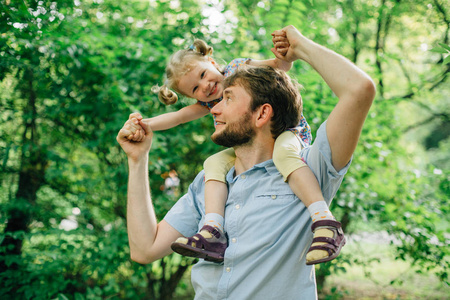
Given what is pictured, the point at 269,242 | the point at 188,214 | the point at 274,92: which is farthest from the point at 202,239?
the point at 274,92

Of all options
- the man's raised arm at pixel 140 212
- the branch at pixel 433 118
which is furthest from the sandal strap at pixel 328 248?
the branch at pixel 433 118

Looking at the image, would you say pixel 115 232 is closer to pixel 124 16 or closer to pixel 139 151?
pixel 139 151

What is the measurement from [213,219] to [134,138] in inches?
20.2

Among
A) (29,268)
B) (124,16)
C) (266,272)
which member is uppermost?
(266,272)

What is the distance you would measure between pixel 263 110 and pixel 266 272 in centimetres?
65

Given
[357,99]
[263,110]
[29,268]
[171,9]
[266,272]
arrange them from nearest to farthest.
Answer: [357,99] < [266,272] < [263,110] < [29,268] < [171,9]

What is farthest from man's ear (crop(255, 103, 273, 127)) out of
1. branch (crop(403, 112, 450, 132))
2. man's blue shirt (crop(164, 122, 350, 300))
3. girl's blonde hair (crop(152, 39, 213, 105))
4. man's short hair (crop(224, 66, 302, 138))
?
branch (crop(403, 112, 450, 132))

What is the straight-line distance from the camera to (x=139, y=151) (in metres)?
1.75

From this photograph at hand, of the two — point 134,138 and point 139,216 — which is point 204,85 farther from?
point 139,216

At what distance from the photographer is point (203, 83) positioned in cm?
218

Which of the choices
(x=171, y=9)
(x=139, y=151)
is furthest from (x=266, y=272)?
(x=171, y=9)

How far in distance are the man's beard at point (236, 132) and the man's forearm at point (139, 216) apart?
38 centimetres

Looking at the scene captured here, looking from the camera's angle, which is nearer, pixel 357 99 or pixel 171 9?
pixel 357 99

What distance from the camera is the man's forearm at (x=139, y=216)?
1702mm
